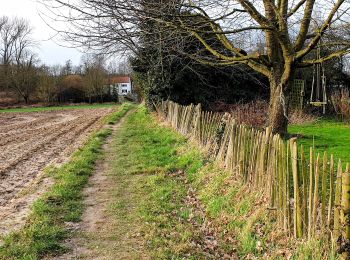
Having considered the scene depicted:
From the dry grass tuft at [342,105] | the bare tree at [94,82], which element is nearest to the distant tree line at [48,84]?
the bare tree at [94,82]

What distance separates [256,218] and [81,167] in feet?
19.5

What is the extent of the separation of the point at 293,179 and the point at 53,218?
12.6ft

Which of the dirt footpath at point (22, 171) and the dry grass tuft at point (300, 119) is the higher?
the dry grass tuft at point (300, 119)

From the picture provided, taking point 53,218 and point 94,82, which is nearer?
point 53,218

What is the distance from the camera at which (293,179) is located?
4988 mm

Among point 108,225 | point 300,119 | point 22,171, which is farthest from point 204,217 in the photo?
point 300,119

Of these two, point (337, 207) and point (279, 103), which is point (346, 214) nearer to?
point (337, 207)

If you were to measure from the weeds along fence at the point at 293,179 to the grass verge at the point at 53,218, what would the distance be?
2991mm

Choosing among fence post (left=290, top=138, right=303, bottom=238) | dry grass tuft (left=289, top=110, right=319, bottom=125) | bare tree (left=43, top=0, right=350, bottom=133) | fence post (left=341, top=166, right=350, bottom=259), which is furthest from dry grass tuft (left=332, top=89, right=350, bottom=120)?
fence post (left=341, top=166, right=350, bottom=259)

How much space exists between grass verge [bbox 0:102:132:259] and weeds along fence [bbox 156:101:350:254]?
2991 mm

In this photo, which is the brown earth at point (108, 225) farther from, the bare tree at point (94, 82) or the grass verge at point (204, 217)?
the bare tree at point (94, 82)

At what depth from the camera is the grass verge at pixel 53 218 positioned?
5055 mm

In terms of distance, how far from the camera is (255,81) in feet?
82.0

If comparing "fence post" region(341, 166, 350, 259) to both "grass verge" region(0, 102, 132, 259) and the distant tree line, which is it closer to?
"grass verge" region(0, 102, 132, 259)
